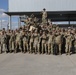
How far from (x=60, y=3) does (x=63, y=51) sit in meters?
24.7

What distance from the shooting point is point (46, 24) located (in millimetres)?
22625

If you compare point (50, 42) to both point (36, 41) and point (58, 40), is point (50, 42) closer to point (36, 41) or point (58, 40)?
point (58, 40)

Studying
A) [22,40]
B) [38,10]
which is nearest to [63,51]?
[22,40]

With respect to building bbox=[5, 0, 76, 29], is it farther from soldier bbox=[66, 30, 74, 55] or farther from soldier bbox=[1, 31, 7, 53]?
soldier bbox=[66, 30, 74, 55]

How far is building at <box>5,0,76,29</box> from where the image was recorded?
41219 millimetres

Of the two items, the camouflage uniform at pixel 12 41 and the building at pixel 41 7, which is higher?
the building at pixel 41 7

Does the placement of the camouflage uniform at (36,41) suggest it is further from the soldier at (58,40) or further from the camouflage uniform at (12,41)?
the camouflage uniform at (12,41)

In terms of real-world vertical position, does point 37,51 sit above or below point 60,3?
below

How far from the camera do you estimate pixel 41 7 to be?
4194 cm

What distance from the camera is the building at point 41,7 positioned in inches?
1623

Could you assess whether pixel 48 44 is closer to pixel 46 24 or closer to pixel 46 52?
pixel 46 52

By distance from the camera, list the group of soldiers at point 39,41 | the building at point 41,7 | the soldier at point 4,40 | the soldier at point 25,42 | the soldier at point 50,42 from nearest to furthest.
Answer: the soldier at point 50,42, the group of soldiers at point 39,41, the soldier at point 25,42, the soldier at point 4,40, the building at point 41,7

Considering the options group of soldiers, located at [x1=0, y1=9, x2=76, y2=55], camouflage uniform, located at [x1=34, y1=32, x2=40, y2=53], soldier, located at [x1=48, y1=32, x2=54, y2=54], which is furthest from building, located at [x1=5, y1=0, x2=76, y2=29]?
soldier, located at [x1=48, y1=32, x2=54, y2=54]

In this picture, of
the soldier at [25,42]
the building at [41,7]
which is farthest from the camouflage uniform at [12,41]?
the building at [41,7]
